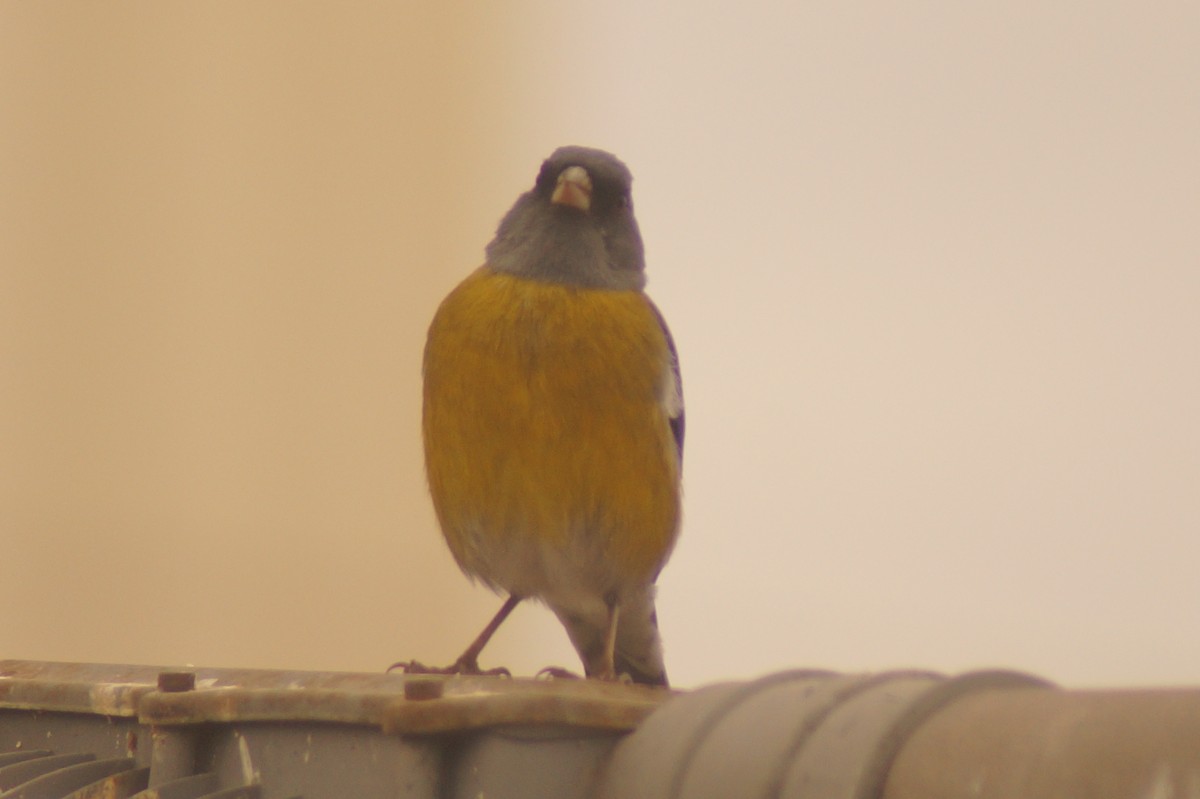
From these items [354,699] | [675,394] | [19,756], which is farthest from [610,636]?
[354,699]

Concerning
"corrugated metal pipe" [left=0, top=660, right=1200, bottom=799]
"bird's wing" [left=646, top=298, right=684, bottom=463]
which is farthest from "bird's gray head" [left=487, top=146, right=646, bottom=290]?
"corrugated metal pipe" [left=0, top=660, right=1200, bottom=799]

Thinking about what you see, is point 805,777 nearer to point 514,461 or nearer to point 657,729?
point 657,729

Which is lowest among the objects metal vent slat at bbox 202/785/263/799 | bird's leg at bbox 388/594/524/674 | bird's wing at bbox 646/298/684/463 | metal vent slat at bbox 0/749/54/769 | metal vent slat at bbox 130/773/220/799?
bird's leg at bbox 388/594/524/674

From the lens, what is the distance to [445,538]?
9.16 feet

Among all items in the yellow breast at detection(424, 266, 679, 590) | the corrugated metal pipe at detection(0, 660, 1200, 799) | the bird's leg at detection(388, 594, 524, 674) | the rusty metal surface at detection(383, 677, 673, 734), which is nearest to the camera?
the corrugated metal pipe at detection(0, 660, 1200, 799)

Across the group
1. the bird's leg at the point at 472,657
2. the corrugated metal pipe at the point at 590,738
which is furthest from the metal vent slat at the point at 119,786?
the bird's leg at the point at 472,657

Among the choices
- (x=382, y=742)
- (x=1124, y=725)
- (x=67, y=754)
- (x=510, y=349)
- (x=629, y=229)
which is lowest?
(x=67, y=754)

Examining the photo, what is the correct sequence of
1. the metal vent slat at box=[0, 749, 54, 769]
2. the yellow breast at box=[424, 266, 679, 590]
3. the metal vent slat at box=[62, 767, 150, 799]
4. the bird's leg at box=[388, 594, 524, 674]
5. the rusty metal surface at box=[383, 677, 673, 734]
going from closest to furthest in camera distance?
the rusty metal surface at box=[383, 677, 673, 734], the metal vent slat at box=[62, 767, 150, 799], the metal vent slat at box=[0, 749, 54, 769], the bird's leg at box=[388, 594, 524, 674], the yellow breast at box=[424, 266, 679, 590]

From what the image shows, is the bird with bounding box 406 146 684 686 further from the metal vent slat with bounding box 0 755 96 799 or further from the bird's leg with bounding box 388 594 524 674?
the metal vent slat with bounding box 0 755 96 799

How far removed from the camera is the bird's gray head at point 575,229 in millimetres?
2795

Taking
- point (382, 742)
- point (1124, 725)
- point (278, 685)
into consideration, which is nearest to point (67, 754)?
point (278, 685)

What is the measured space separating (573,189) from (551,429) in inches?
21.6

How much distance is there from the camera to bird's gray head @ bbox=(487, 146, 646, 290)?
2.79 meters

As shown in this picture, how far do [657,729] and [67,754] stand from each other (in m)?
0.74
